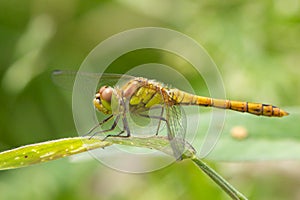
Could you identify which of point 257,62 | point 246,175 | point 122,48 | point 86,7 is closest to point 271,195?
point 246,175

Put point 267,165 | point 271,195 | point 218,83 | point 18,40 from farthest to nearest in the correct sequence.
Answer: point 18,40
point 218,83
point 267,165
point 271,195

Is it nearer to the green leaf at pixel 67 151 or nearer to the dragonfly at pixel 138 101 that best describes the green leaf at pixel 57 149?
the green leaf at pixel 67 151

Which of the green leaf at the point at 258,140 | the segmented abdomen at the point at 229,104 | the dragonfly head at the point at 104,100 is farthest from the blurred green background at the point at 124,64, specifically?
the dragonfly head at the point at 104,100

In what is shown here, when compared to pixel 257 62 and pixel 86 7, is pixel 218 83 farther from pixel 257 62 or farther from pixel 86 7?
pixel 86 7

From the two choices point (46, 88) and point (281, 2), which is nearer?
point (281, 2)

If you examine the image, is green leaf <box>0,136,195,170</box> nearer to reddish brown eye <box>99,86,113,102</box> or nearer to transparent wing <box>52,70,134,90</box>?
reddish brown eye <box>99,86,113,102</box>

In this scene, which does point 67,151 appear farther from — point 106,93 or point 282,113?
point 282,113
